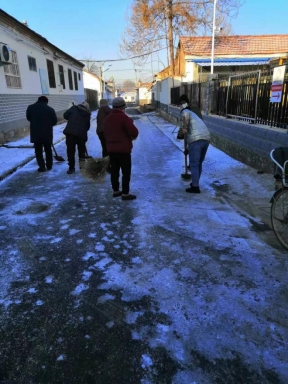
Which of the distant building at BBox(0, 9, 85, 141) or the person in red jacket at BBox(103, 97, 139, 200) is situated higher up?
the distant building at BBox(0, 9, 85, 141)

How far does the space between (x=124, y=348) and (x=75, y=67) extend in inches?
1077

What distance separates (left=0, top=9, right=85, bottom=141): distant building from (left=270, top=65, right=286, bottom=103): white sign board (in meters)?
8.45

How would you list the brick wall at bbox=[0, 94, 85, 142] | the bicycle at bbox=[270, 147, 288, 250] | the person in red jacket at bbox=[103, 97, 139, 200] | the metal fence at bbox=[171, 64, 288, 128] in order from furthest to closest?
1. the brick wall at bbox=[0, 94, 85, 142]
2. the metal fence at bbox=[171, 64, 288, 128]
3. the person in red jacket at bbox=[103, 97, 139, 200]
4. the bicycle at bbox=[270, 147, 288, 250]

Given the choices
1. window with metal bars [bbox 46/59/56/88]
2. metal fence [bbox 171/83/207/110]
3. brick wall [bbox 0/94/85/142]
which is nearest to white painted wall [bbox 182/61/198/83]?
metal fence [bbox 171/83/207/110]

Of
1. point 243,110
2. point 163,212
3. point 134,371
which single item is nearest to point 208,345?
point 134,371

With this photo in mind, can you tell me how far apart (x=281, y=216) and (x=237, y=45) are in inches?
971

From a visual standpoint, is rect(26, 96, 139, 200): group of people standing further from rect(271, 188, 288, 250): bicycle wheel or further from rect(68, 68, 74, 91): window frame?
rect(68, 68, 74, 91): window frame

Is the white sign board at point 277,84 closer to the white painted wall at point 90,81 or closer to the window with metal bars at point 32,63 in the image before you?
the window with metal bars at point 32,63

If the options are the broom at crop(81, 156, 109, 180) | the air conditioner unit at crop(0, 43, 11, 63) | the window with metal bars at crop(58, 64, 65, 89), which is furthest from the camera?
the window with metal bars at crop(58, 64, 65, 89)

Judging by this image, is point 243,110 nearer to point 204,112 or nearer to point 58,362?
point 204,112

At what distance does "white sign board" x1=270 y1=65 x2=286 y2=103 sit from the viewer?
18.2 ft

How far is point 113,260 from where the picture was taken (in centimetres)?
305

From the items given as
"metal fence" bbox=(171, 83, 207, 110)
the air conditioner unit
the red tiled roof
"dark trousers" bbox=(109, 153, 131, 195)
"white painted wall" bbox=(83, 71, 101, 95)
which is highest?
the red tiled roof

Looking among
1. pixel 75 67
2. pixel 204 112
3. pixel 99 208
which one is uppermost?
pixel 75 67
